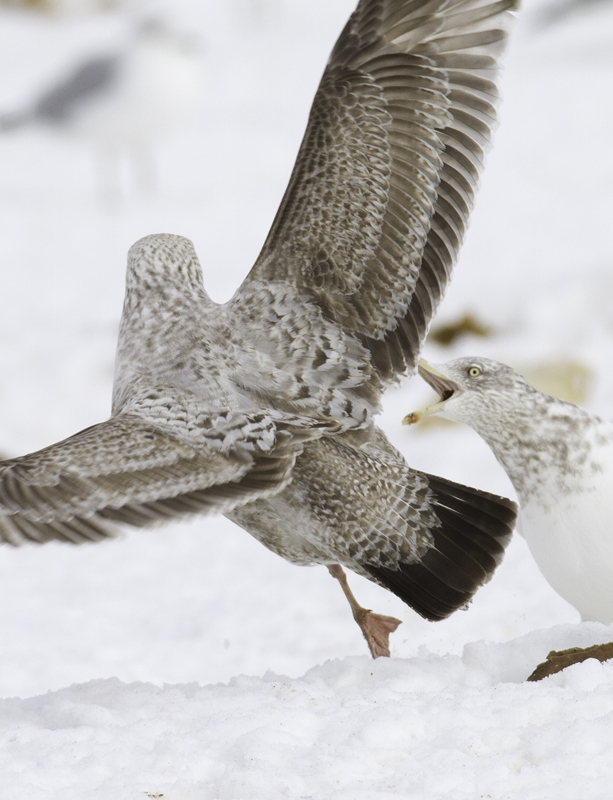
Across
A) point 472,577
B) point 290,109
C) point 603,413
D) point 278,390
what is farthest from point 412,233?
point 290,109

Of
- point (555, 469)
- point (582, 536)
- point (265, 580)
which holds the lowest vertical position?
point (265, 580)

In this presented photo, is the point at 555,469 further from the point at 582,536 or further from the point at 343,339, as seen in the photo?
the point at 343,339

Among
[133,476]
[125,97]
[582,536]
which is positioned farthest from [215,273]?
[133,476]

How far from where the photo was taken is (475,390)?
3152mm

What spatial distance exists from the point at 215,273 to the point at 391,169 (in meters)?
4.41

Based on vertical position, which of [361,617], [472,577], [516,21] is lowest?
[361,617]

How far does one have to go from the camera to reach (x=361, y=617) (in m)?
3.38

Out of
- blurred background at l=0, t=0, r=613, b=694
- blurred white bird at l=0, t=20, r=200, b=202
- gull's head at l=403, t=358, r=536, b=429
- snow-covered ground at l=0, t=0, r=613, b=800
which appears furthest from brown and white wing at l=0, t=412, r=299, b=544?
blurred white bird at l=0, t=20, r=200, b=202

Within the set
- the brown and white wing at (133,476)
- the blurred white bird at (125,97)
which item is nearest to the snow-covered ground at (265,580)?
the blurred white bird at (125,97)

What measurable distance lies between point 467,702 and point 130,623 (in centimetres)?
261

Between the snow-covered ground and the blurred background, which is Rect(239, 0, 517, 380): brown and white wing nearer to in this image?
the snow-covered ground

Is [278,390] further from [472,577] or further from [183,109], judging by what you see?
[183,109]

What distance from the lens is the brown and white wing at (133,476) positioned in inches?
96.9

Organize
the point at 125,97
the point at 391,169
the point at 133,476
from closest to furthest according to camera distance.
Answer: the point at 133,476
the point at 391,169
the point at 125,97
